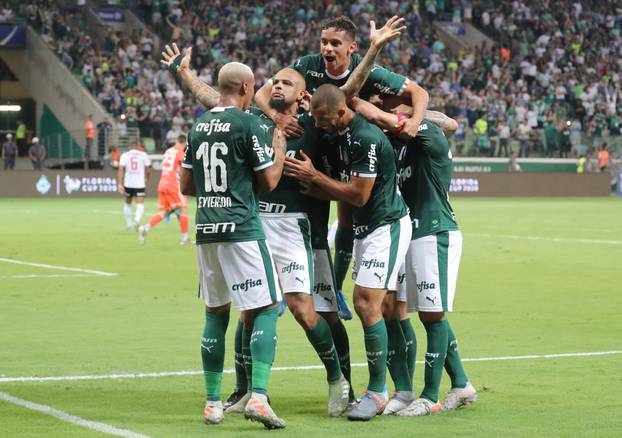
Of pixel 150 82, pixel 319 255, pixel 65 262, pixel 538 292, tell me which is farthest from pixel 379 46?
pixel 150 82

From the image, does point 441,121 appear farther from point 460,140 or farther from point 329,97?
point 460,140

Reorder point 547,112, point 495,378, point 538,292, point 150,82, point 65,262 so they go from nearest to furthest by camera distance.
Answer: point 495,378 < point 538,292 < point 65,262 < point 150,82 < point 547,112

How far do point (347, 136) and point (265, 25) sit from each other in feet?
157

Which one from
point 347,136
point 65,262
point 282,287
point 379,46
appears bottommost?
point 65,262

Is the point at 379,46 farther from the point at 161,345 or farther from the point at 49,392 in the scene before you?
the point at 161,345

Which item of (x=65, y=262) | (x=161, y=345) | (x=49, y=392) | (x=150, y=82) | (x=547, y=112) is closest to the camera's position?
(x=49, y=392)

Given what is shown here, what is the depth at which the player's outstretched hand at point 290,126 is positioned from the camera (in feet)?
27.9

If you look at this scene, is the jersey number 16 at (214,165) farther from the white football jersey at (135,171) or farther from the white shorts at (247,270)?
the white football jersey at (135,171)

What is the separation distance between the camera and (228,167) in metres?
7.92

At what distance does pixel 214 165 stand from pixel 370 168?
3.48ft

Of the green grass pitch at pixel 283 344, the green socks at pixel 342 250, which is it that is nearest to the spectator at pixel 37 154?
the green grass pitch at pixel 283 344

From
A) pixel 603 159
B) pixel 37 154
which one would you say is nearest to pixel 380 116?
pixel 37 154

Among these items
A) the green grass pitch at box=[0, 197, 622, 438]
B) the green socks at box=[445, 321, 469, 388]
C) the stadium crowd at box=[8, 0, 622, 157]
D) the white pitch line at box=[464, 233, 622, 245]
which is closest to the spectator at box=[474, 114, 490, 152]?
the stadium crowd at box=[8, 0, 622, 157]

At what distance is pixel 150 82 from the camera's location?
165 feet
